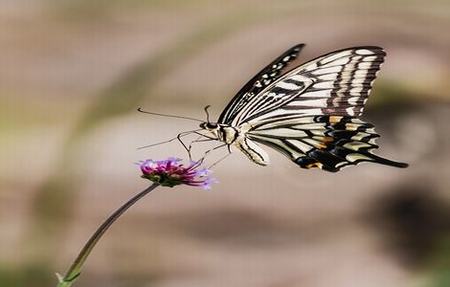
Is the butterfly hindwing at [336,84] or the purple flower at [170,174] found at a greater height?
the butterfly hindwing at [336,84]

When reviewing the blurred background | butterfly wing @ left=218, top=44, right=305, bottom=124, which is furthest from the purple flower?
the blurred background

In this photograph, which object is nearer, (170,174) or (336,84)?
(170,174)

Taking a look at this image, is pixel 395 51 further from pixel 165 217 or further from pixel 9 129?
pixel 9 129

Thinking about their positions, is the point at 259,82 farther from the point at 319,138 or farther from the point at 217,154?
the point at 217,154

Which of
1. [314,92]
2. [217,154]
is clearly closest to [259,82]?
[314,92]

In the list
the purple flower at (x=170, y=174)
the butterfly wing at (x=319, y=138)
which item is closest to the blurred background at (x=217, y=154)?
the butterfly wing at (x=319, y=138)

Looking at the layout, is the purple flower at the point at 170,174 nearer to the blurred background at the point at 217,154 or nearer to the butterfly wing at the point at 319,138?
the butterfly wing at the point at 319,138
